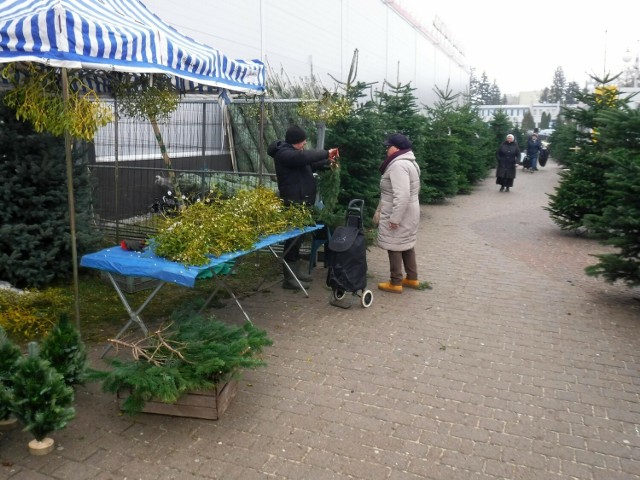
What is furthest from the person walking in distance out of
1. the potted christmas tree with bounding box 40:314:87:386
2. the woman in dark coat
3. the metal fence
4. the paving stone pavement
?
the woman in dark coat

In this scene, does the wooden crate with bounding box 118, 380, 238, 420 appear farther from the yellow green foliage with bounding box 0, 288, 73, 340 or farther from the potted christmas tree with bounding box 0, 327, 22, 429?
the yellow green foliage with bounding box 0, 288, 73, 340

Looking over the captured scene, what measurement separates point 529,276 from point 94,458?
6.55 meters

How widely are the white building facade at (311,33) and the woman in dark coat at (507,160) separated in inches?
203

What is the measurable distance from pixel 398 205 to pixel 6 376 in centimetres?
447

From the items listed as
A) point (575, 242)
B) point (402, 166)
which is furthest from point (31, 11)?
point (575, 242)

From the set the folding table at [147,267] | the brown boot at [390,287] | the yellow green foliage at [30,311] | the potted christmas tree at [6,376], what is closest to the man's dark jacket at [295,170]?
the brown boot at [390,287]

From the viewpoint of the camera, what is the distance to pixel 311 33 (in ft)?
56.7

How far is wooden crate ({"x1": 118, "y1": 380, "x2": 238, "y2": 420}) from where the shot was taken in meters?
3.91

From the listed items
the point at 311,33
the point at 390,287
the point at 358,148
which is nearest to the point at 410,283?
the point at 390,287

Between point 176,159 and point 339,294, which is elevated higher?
point 176,159

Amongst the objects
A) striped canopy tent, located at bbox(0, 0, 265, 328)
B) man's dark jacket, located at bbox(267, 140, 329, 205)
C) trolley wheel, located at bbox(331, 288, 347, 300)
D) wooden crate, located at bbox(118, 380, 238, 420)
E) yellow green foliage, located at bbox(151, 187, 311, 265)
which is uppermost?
striped canopy tent, located at bbox(0, 0, 265, 328)

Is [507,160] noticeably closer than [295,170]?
No

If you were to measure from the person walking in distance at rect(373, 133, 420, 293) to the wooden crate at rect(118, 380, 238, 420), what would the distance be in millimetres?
3573

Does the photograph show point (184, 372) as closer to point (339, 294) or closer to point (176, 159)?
point (339, 294)
